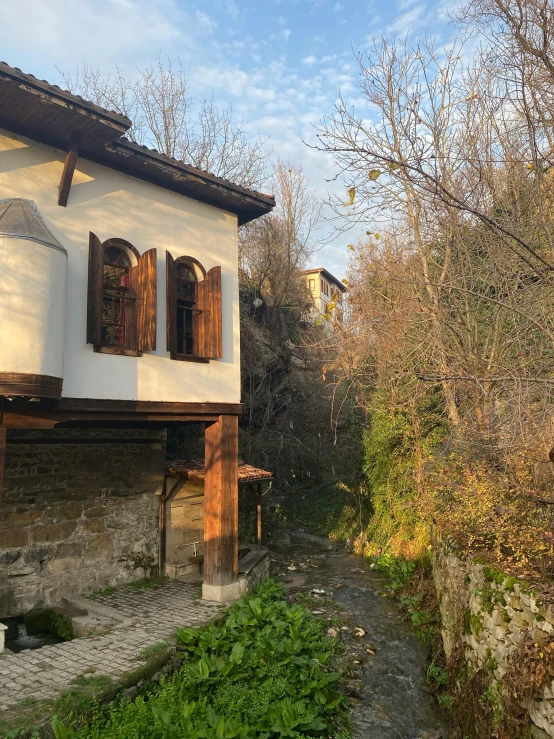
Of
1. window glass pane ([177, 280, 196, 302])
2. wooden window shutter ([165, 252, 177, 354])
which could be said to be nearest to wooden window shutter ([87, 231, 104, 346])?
wooden window shutter ([165, 252, 177, 354])

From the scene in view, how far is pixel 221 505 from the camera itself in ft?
26.2

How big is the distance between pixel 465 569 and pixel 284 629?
2.63 metres

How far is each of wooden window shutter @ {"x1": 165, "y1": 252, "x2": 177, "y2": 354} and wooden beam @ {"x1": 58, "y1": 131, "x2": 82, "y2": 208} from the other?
166 cm

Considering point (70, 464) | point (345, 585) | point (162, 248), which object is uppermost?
point (162, 248)

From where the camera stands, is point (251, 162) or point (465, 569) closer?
point (465, 569)

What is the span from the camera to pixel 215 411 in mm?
8094

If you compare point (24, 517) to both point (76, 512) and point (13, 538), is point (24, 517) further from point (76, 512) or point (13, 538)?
point (76, 512)

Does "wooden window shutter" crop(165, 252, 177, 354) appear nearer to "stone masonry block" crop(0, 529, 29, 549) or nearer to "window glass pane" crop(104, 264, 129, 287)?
"window glass pane" crop(104, 264, 129, 287)

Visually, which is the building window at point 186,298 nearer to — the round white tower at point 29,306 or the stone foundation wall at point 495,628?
the round white tower at point 29,306

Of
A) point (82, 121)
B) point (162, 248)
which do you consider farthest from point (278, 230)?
point (82, 121)

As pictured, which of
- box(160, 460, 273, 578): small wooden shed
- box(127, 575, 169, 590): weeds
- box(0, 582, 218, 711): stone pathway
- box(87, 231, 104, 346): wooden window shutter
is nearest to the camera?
box(0, 582, 218, 711): stone pathway

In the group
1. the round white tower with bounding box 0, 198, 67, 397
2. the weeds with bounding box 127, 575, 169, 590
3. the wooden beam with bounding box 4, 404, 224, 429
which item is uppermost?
the round white tower with bounding box 0, 198, 67, 397

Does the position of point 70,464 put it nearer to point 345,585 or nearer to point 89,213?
point 89,213

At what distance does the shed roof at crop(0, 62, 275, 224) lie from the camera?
567 cm
